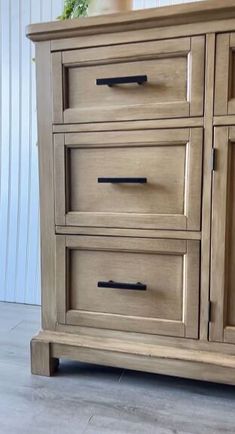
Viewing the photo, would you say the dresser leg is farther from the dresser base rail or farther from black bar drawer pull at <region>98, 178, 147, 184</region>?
black bar drawer pull at <region>98, 178, 147, 184</region>

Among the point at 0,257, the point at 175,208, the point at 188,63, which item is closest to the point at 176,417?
the point at 175,208

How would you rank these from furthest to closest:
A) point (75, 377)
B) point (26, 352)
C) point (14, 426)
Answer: point (26, 352) → point (75, 377) → point (14, 426)

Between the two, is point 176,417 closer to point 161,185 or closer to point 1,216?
point 161,185

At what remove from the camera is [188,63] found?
0.97 meters

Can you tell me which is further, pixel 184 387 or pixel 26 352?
pixel 26 352

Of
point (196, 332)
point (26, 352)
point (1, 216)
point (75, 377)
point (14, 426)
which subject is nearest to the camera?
point (14, 426)

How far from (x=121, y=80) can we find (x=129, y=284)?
1.81 ft

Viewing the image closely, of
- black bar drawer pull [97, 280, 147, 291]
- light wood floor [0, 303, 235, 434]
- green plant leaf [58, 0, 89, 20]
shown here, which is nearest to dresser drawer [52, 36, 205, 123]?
green plant leaf [58, 0, 89, 20]

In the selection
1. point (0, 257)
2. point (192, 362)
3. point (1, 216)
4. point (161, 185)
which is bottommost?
point (192, 362)

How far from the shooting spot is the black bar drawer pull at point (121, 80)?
1003 mm

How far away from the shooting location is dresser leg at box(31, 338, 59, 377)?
3.84 feet

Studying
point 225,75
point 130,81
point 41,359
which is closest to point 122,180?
point 130,81

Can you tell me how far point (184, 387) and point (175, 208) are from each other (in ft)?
1.71

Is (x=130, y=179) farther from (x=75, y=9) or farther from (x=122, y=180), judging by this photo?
(x=75, y=9)
